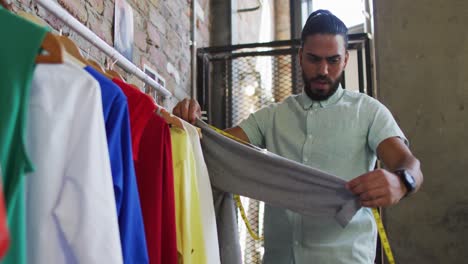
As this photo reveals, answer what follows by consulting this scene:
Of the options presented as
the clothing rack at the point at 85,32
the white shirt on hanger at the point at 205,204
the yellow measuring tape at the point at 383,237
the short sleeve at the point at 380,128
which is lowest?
the yellow measuring tape at the point at 383,237

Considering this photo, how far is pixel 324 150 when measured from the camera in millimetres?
1517

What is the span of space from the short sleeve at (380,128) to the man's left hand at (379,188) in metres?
0.29

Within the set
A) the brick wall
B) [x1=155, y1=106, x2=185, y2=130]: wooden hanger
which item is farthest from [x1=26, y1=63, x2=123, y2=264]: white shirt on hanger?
the brick wall

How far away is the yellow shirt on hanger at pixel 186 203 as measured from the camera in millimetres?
959

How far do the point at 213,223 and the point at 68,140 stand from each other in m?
0.56

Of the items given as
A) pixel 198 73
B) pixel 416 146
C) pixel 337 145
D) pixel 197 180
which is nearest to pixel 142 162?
pixel 197 180

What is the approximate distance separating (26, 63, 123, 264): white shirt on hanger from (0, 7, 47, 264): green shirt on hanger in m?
0.07

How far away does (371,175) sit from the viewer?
44.4 inches

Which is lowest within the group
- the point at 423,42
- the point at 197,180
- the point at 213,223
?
the point at 213,223

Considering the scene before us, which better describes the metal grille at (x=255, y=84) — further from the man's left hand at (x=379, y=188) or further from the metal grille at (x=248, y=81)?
the man's left hand at (x=379, y=188)

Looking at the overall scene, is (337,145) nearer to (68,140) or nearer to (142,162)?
(142,162)

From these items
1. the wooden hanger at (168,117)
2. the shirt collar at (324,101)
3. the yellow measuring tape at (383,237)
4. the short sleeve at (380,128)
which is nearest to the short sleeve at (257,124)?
the shirt collar at (324,101)

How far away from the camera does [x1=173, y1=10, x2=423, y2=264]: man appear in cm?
137

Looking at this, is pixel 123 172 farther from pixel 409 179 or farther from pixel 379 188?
pixel 409 179
